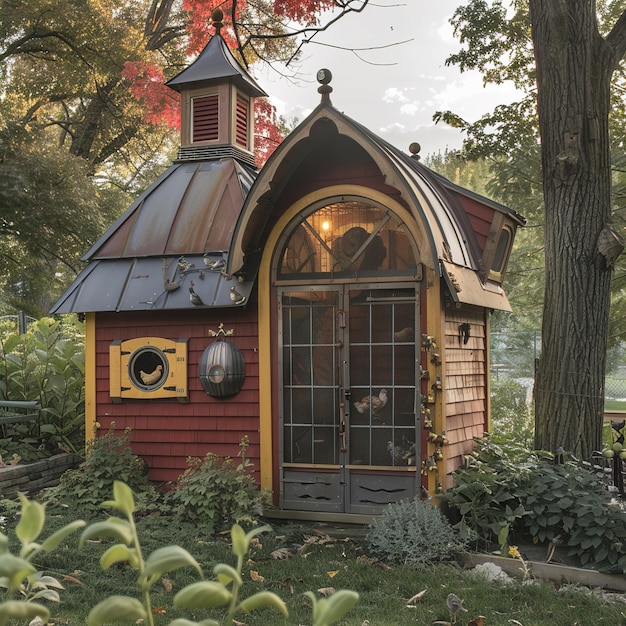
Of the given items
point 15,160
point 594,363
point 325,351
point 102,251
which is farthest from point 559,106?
point 15,160

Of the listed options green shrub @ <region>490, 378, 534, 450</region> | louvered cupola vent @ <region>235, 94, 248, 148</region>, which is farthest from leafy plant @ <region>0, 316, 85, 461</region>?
green shrub @ <region>490, 378, 534, 450</region>

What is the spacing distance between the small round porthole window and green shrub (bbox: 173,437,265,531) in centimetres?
125

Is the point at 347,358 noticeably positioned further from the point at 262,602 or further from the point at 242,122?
the point at 262,602

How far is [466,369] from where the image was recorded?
7836 millimetres

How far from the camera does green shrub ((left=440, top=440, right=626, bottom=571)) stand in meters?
5.70

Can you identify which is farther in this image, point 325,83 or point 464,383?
point 464,383

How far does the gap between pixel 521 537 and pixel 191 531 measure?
294cm

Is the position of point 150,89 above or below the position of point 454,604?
above

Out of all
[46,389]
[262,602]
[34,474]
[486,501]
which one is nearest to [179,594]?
[262,602]

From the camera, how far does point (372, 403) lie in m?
7.22

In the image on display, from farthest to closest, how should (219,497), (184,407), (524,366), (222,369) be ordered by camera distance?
(524,366)
(184,407)
(222,369)
(219,497)

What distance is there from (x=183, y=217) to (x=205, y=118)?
1.99 meters

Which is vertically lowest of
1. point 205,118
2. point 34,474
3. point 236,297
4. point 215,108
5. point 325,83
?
point 34,474

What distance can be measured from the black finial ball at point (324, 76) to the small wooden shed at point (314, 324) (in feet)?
0.06
